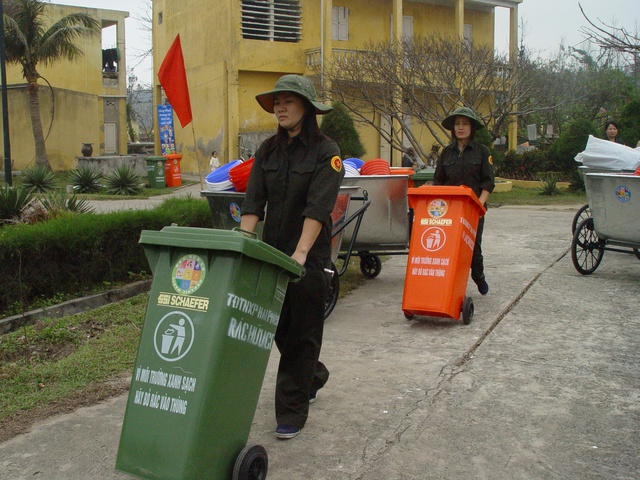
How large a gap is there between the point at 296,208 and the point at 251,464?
128cm

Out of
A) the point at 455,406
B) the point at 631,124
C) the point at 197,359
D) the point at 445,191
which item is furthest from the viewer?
the point at 631,124

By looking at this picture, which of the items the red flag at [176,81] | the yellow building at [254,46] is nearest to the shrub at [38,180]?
the red flag at [176,81]

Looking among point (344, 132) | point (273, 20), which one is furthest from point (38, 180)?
point (273, 20)

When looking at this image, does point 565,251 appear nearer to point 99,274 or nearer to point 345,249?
point 345,249

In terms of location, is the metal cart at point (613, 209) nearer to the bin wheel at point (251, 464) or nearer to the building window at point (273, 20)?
the bin wheel at point (251, 464)

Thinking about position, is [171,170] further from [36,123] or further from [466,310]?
[466,310]

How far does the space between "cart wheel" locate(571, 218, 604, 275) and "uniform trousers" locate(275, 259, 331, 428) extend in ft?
16.3

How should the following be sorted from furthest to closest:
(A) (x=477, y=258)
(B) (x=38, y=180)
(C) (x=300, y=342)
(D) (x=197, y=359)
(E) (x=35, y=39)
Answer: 1. (E) (x=35, y=39)
2. (B) (x=38, y=180)
3. (A) (x=477, y=258)
4. (C) (x=300, y=342)
5. (D) (x=197, y=359)

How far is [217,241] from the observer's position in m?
3.02

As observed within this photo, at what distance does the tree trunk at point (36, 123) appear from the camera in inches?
1046

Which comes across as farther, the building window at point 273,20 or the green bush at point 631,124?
the building window at point 273,20

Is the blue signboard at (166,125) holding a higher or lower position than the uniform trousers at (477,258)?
higher

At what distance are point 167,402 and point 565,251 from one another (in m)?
7.84

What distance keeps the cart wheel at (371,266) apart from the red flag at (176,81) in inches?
102
